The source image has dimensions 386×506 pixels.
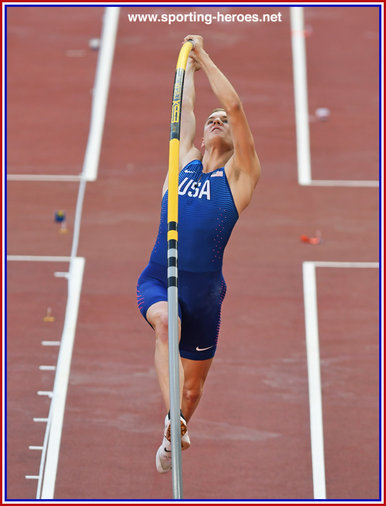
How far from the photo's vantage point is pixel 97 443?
1443cm

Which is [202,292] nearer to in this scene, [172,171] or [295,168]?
[172,171]

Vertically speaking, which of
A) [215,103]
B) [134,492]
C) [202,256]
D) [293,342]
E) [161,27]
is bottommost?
[134,492]

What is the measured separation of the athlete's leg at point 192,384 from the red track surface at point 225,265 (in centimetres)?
400

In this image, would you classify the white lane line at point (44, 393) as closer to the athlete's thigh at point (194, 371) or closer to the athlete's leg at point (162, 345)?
the athlete's thigh at point (194, 371)

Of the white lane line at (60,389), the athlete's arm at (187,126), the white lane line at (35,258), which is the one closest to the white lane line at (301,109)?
the white lane line at (35,258)

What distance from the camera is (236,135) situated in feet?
29.0

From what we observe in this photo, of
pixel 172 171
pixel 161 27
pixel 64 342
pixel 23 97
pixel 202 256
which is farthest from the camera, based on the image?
pixel 161 27

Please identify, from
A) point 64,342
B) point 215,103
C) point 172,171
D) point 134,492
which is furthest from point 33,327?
point 172,171

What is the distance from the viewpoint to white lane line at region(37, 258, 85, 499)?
13758 mm

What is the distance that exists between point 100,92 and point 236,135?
45.5 feet

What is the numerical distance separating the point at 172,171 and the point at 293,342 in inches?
333

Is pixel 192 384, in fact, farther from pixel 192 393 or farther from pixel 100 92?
pixel 100 92

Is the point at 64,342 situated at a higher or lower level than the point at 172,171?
lower

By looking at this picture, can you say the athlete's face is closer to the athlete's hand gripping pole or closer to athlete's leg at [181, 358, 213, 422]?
the athlete's hand gripping pole
